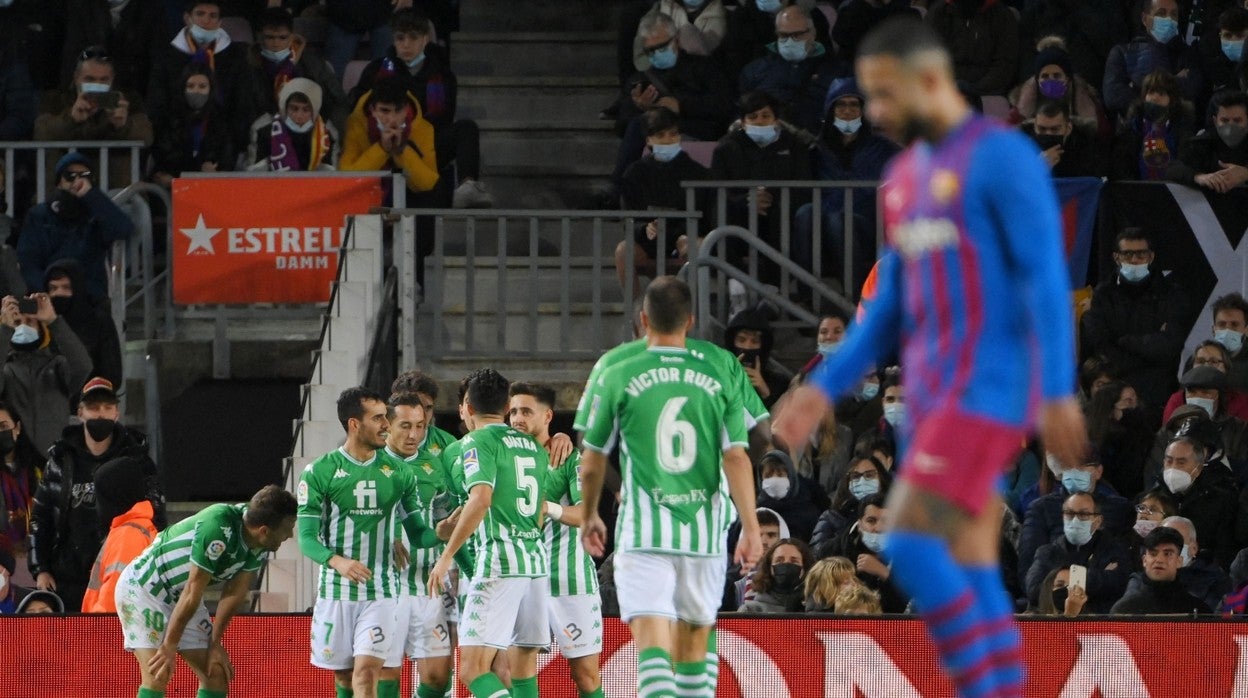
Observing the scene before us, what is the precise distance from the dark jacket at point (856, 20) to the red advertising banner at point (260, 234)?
392 cm

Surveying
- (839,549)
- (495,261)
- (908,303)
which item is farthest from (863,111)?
(908,303)

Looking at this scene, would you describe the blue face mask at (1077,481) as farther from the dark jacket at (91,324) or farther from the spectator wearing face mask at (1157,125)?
the dark jacket at (91,324)

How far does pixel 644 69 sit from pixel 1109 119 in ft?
11.6

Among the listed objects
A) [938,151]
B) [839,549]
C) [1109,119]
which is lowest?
[839,549]

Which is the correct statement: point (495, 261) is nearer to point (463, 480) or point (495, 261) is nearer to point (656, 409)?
point (463, 480)

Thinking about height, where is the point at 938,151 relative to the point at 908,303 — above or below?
above

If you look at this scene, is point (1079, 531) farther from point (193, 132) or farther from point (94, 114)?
point (94, 114)

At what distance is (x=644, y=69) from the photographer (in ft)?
55.6

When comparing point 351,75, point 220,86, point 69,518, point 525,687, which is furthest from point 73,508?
point 351,75

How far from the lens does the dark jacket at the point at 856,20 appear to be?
55.1 feet

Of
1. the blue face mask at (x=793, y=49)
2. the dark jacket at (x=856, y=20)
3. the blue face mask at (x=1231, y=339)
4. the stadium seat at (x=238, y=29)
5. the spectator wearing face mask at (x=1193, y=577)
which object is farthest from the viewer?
the stadium seat at (x=238, y=29)

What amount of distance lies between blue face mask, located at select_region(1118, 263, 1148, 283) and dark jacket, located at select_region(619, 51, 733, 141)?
11.8 feet

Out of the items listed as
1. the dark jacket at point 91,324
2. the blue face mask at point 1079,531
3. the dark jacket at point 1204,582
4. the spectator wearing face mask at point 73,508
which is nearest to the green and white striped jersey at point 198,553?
the spectator wearing face mask at point 73,508

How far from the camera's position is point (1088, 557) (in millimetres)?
12281
